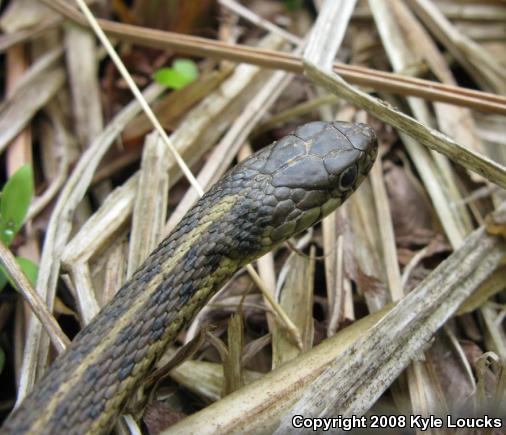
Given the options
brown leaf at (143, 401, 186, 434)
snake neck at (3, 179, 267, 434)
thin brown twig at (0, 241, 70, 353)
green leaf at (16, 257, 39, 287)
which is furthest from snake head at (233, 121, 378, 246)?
green leaf at (16, 257, 39, 287)

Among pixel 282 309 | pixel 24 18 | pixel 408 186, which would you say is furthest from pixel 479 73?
pixel 24 18

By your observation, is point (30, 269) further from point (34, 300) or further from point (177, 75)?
point (177, 75)

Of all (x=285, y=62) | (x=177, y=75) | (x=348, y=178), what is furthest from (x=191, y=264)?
(x=177, y=75)

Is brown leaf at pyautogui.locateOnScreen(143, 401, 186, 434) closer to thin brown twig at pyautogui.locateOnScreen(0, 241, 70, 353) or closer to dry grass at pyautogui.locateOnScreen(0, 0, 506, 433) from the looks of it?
dry grass at pyautogui.locateOnScreen(0, 0, 506, 433)

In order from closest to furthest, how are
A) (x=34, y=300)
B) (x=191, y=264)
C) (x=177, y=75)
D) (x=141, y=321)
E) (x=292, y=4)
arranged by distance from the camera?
1. (x=141, y=321)
2. (x=191, y=264)
3. (x=34, y=300)
4. (x=177, y=75)
5. (x=292, y=4)

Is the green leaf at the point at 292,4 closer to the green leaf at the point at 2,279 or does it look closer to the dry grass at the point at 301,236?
the dry grass at the point at 301,236

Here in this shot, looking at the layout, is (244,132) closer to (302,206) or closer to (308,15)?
(302,206)
